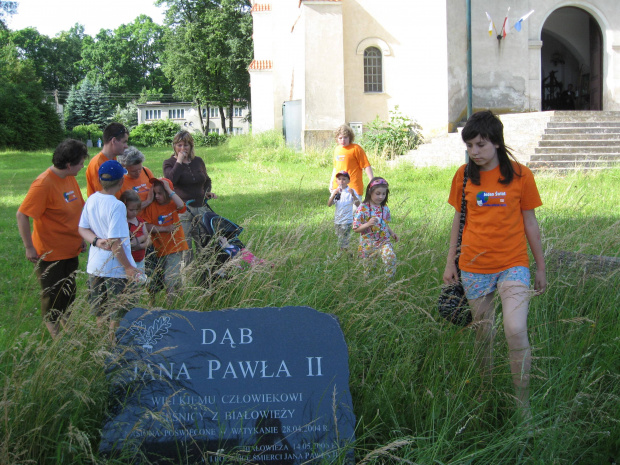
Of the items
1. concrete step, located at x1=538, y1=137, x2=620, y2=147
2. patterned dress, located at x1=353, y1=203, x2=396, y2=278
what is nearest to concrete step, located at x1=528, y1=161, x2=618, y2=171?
concrete step, located at x1=538, y1=137, x2=620, y2=147

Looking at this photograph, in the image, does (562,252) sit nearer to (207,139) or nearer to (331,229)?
(331,229)

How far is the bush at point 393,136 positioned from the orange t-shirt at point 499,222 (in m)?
16.9

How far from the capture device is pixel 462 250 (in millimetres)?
4238

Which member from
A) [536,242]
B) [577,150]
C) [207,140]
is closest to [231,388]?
[536,242]

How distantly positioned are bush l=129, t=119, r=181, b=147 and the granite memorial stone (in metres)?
61.5

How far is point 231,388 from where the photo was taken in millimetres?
3357

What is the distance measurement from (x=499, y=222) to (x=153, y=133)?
6283 cm

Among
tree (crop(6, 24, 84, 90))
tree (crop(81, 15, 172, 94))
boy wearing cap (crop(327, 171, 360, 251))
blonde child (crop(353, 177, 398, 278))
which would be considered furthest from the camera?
tree (crop(81, 15, 172, 94))

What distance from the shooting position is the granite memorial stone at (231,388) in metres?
3.21

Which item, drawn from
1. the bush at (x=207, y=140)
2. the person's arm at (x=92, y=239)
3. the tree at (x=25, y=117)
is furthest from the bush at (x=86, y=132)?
the person's arm at (x=92, y=239)

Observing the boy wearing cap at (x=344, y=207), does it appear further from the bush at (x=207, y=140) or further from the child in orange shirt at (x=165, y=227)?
the bush at (x=207, y=140)

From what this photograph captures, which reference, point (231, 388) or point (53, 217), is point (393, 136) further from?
point (231, 388)

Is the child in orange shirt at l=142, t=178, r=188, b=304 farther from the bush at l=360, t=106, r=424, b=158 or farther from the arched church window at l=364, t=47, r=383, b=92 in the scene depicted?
the arched church window at l=364, t=47, r=383, b=92

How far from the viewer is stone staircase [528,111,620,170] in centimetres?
1606
